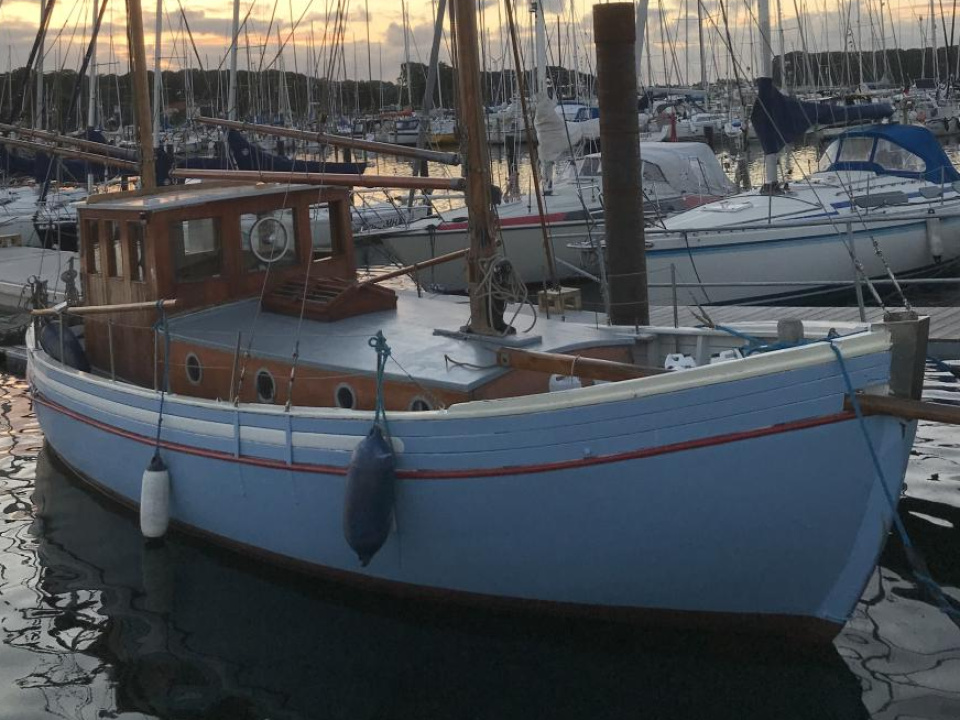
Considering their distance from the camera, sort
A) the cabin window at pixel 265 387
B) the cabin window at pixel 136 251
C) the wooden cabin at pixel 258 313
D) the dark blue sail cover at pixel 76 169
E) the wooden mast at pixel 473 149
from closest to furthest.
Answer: the wooden mast at pixel 473 149 → the wooden cabin at pixel 258 313 → the cabin window at pixel 265 387 → the cabin window at pixel 136 251 → the dark blue sail cover at pixel 76 169

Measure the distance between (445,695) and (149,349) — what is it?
5.16 meters

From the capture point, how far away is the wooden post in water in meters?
11.1

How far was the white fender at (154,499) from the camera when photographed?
32.5ft

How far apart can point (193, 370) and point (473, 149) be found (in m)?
3.65

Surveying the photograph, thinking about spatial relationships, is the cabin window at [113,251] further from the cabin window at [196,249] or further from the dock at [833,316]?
the dock at [833,316]

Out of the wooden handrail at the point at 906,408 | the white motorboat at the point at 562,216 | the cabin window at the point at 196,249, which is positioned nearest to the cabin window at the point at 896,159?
the white motorboat at the point at 562,216

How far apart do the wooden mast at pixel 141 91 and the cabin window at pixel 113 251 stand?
1.66m

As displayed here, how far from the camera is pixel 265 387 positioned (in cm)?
970

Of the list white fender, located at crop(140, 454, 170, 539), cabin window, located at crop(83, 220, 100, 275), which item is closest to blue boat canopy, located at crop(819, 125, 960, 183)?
cabin window, located at crop(83, 220, 100, 275)

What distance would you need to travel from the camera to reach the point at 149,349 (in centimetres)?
1105

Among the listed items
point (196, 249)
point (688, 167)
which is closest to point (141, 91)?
point (196, 249)

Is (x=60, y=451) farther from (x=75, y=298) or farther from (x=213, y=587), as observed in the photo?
(x=213, y=587)

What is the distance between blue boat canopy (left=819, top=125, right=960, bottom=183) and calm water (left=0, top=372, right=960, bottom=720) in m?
15.2

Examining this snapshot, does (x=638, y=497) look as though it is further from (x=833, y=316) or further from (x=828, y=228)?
(x=828, y=228)
